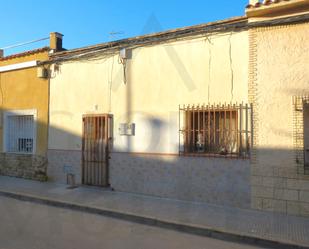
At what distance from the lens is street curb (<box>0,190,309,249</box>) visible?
575cm

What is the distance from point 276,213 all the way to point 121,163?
417 centimetres

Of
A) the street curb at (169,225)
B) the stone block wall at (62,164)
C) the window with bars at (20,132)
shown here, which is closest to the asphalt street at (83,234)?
the street curb at (169,225)

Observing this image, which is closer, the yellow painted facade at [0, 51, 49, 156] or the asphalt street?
the asphalt street

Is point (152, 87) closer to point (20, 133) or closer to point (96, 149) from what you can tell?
point (96, 149)

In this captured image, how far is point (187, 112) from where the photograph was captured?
28.1 feet

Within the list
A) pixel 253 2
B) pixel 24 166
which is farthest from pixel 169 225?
pixel 24 166

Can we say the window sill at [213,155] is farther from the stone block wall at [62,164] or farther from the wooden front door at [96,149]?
the stone block wall at [62,164]

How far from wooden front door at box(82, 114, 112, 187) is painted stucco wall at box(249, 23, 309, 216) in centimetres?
418

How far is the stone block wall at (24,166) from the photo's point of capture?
455 inches

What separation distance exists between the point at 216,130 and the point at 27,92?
7.04m

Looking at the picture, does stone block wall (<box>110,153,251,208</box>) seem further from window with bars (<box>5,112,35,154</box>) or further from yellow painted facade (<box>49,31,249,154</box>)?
window with bars (<box>5,112,35,154</box>)

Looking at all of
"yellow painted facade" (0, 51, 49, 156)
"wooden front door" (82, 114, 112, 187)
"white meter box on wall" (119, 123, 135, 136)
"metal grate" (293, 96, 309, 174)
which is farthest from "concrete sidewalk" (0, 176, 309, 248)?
"yellow painted facade" (0, 51, 49, 156)

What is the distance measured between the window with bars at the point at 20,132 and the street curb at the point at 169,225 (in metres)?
3.10

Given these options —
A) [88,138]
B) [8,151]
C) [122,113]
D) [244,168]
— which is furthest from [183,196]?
[8,151]
